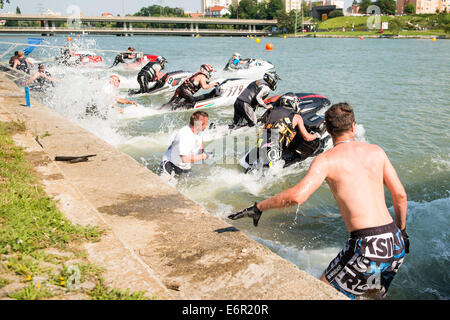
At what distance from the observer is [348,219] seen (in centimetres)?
331

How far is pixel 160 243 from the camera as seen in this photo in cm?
381

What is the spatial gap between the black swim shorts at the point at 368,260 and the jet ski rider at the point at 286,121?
14.5 ft

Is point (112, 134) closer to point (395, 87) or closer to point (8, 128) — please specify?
point (8, 128)

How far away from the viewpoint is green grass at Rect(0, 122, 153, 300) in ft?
8.75

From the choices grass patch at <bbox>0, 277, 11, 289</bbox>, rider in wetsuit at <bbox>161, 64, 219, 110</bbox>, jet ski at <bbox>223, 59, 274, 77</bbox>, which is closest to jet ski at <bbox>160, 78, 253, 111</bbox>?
rider in wetsuit at <bbox>161, 64, 219, 110</bbox>

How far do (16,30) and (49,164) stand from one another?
88.9 m

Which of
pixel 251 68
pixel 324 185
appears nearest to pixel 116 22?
pixel 251 68

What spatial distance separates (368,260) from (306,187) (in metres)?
0.82

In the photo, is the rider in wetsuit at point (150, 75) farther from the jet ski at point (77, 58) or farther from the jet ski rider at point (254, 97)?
the jet ski at point (77, 58)

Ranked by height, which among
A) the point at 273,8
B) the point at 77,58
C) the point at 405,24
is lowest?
the point at 77,58

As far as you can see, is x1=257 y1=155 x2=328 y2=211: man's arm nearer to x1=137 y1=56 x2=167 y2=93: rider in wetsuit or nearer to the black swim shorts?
the black swim shorts

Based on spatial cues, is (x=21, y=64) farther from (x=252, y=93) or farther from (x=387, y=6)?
(x=387, y=6)

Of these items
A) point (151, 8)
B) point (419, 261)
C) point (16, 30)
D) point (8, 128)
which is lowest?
point (419, 261)
